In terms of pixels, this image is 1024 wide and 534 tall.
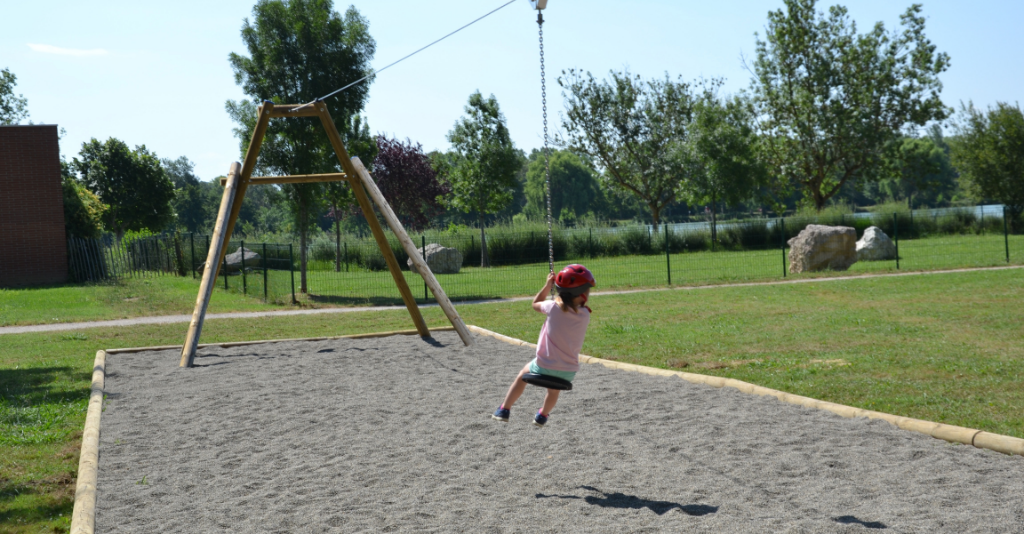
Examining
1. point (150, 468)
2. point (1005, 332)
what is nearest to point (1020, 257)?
point (1005, 332)

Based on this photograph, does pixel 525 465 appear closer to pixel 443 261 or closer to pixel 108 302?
pixel 108 302

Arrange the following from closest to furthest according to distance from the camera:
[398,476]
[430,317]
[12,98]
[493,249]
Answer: [398,476] → [430,317] → [493,249] → [12,98]

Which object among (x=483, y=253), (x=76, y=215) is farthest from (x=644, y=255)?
(x=76, y=215)

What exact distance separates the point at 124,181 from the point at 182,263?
19.8 m

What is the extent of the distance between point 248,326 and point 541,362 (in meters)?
10.7

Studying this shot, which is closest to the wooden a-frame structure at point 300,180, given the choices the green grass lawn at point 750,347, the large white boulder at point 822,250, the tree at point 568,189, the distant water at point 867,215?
the green grass lawn at point 750,347

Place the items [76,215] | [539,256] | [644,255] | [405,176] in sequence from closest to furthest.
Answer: [76,215] < [539,256] < [644,255] < [405,176]

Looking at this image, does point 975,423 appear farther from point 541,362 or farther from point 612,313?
point 612,313

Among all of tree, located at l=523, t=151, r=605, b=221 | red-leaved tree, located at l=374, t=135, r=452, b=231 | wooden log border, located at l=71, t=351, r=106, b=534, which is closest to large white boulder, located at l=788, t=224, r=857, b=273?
wooden log border, located at l=71, t=351, r=106, b=534

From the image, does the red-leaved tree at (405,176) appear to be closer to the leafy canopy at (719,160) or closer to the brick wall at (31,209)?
the leafy canopy at (719,160)

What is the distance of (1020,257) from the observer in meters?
24.7

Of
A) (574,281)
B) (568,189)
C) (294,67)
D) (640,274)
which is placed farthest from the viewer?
(568,189)

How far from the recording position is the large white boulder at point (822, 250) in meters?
23.4

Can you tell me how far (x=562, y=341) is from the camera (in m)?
5.24
